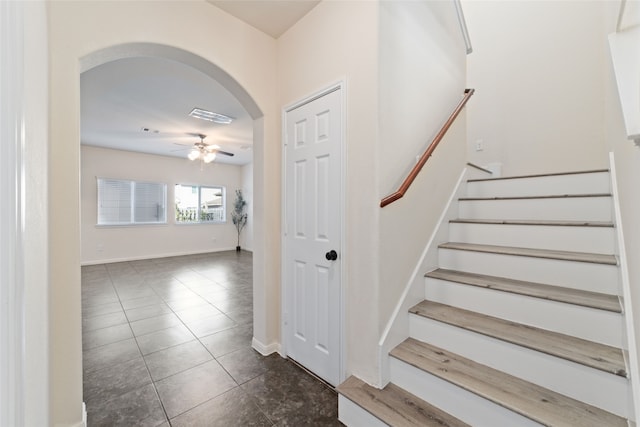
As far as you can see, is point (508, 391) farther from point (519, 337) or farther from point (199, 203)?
point (199, 203)

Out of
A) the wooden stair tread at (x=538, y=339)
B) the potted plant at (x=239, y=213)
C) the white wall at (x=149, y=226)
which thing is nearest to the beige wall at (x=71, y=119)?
the wooden stair tread at (x=538, y=339)

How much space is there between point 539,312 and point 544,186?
5.01 feet

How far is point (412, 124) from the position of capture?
1949 mm

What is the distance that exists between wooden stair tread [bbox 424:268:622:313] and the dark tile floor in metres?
1.20

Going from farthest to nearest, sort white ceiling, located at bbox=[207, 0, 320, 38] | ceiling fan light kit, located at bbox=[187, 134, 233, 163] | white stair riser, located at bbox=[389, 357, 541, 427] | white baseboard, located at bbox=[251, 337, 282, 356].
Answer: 1. ceiling fan light kit, located at bbox=[187, 134, 233, 163]
2. white baseboard, located at bbox=[251, 337, 282, 356]
3. white ceiling, located at bbox=[207, 0, 320, 38]
4. white stair riser, located at bbox=[389, 357, 541, 427]

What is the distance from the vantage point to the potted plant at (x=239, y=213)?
7.96 m

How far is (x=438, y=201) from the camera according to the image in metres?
2.18

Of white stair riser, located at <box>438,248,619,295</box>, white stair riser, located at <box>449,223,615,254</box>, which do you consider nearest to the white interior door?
white stair riser, located at <box>438,248,619,295</box>

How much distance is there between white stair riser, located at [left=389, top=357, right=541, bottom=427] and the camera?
3.76 feet

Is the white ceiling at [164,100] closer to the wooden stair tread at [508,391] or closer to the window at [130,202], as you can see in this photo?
the window at [130,202]

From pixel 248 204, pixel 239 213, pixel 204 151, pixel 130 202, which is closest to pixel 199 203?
pixel 239 213

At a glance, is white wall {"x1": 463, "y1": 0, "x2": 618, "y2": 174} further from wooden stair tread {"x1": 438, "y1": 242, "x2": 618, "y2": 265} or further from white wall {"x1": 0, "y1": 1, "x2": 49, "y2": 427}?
white wall {"x1": 0, "y1": 1, "x2": 49, "y2": 427}

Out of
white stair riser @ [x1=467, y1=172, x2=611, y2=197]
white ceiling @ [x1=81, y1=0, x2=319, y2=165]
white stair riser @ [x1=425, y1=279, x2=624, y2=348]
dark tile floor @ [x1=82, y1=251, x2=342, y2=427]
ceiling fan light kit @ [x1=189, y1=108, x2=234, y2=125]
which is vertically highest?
white ceiling @ [x1=81, y1=0, x2=319, y2=165]

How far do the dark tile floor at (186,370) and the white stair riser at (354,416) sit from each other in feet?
0.21
